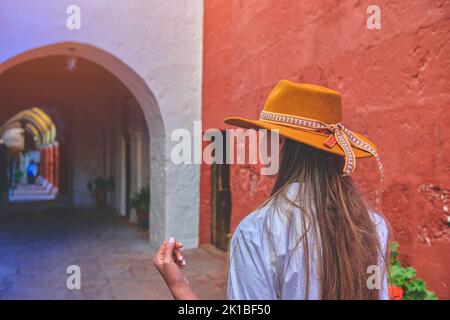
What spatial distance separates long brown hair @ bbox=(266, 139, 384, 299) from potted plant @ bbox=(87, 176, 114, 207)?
11790mm

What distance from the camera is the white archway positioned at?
6.59 metres

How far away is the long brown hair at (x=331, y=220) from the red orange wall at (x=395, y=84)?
6.20 ft

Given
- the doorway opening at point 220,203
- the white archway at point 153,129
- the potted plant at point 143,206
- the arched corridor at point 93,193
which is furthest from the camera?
the potted plant at point 143,206

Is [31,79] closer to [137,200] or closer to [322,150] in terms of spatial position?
[137,200]

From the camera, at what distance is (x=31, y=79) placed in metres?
11.8

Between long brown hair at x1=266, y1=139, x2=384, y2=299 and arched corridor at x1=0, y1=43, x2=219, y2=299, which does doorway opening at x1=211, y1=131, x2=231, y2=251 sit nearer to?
arched corridor at x1=0, y1=43, x2=219, y2=299

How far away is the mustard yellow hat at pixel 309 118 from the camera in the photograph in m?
1.26

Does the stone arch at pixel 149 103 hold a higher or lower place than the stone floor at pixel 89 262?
higher

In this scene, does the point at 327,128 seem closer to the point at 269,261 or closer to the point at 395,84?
the point at 269,261

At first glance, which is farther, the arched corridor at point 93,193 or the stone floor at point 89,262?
the arched corridor at point 93,193

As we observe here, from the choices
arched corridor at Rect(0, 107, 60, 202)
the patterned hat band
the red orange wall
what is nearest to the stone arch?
the red orange wall

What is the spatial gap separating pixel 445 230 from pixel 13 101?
1103 cm

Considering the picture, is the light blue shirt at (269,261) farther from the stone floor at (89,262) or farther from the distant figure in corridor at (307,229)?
the stone floor at (89,262)

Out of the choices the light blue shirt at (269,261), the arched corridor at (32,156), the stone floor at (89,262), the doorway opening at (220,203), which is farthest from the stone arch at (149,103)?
the arched corridor at (32,156)
